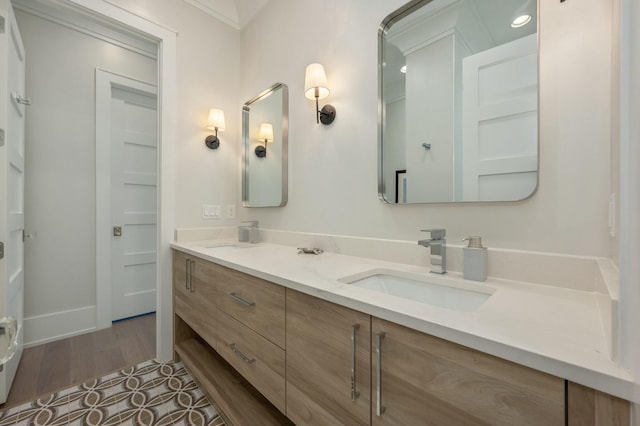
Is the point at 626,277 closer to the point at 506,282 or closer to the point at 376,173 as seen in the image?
the point at 506,282

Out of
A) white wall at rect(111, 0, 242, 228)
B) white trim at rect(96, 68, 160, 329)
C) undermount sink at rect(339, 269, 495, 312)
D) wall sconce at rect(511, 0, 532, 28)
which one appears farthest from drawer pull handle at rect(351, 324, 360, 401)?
white trim at rect(96, 68, 160, 329)

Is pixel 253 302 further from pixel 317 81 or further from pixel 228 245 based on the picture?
pixel 317 81

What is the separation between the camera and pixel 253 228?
198cm

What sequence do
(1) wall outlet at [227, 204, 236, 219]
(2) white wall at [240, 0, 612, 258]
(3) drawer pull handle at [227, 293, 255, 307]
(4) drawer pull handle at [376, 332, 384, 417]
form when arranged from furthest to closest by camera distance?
(1) wall outlet at [227, 204, 236, 219]
(3) drawer pull handle at [227, 293, 255, 307]
(2) white wall at [240, 0, 612, 258]
(4) drawer pull handle at [376, 332, 384, 417]

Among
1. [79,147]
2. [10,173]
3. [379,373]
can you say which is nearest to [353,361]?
[379,373]

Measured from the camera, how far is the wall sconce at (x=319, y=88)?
1.53 meters

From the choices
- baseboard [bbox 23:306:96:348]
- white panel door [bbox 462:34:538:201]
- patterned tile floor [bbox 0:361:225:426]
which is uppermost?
white panel door [bbox 462:34:538:201]

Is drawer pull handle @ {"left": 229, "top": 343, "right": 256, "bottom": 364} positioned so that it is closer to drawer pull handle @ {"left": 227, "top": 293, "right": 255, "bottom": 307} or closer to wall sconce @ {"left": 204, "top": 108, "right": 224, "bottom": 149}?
drawer pull handle @ {"left": 227, "top": 293, "right": 255, "bottom": 307}

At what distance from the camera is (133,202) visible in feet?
8.75

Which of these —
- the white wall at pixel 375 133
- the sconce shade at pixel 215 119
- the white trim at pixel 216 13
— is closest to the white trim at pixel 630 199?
the white wall at pixel 375 133

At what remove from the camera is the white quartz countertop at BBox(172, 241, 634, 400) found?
43 centimetres

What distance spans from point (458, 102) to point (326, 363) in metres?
1.07

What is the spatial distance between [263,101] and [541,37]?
164 cm

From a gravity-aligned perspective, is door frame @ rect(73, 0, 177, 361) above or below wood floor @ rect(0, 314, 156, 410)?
above
